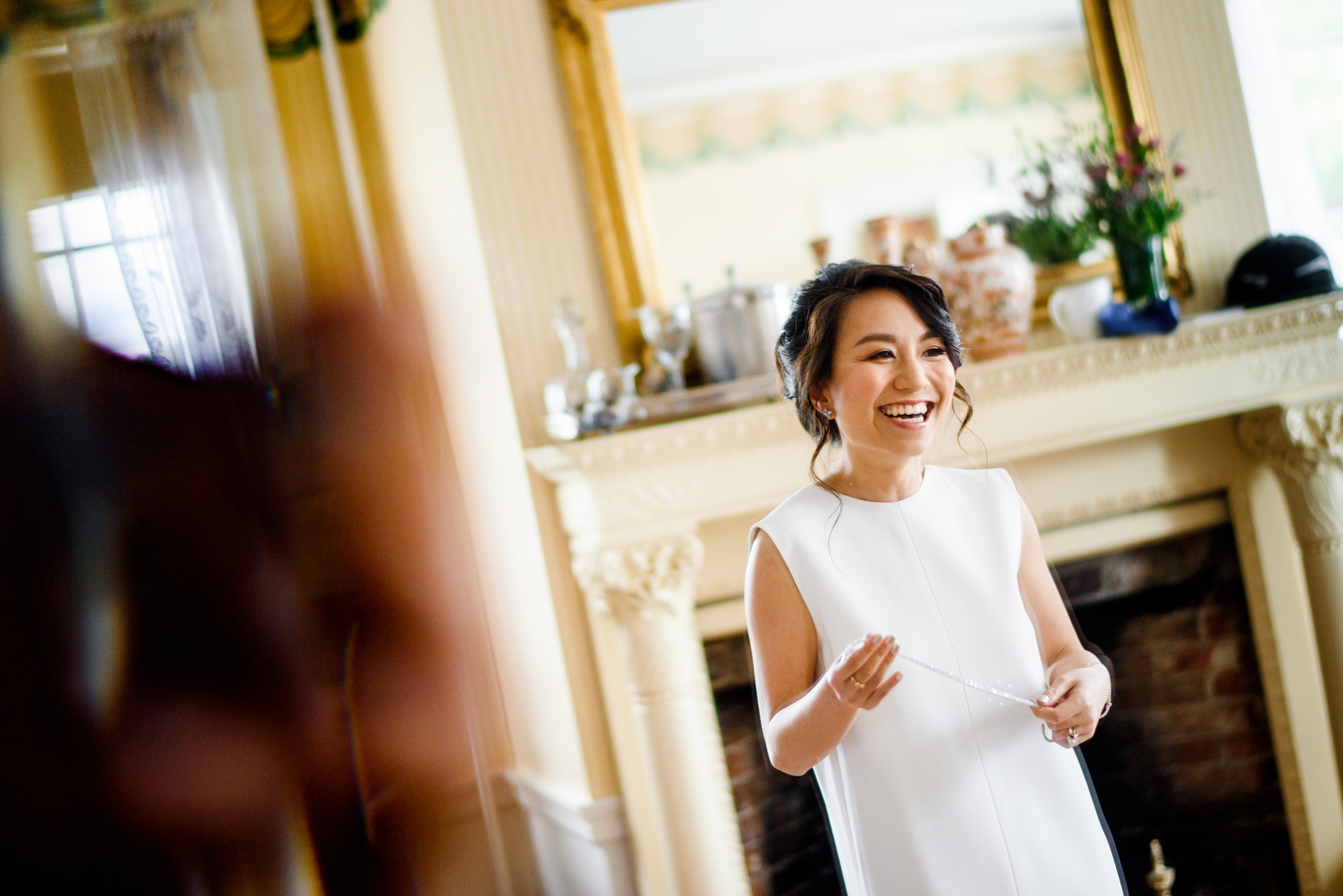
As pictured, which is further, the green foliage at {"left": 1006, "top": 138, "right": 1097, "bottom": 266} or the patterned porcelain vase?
the green foliage at {"left": 1006, "top": 138, "right": 1097, "bottom": 266}

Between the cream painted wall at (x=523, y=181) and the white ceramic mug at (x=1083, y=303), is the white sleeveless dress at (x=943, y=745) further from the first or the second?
the white ceramic mug at (x=1083, y=303)

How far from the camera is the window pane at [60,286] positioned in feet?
0.85

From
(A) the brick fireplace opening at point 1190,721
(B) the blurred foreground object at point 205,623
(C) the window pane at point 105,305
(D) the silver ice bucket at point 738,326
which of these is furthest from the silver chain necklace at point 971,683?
(A) the brick fireplace opening at point 1190,721

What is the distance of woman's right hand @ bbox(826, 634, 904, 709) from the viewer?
2.07 ft

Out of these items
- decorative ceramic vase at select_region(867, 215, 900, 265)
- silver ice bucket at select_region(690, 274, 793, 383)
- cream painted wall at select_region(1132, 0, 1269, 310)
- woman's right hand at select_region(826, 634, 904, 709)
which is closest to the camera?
woman's right hand at select_region(826, 634, 904, 709)

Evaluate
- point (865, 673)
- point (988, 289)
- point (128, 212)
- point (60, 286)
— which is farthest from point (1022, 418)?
A: point (60, 286)

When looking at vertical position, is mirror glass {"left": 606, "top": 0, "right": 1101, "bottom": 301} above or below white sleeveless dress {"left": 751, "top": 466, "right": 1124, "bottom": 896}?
above

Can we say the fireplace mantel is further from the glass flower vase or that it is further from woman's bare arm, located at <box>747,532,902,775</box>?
woman's bare arm, located at <box>747,532,902,775</box>

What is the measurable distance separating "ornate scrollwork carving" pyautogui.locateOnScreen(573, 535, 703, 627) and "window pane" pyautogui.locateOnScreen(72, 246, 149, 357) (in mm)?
1354

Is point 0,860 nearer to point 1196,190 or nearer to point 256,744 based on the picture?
point 256,744

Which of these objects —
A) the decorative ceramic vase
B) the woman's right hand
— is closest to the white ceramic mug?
the decorative ceramic vase

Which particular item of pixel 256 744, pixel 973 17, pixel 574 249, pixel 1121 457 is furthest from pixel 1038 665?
pixel 973 17

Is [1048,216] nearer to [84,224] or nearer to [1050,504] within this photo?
[1050,504]

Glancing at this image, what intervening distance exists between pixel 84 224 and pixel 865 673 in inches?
21.1
